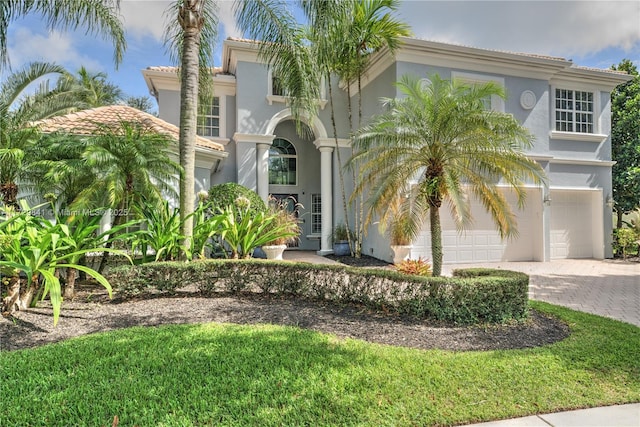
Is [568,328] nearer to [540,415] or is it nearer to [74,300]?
[540,415]

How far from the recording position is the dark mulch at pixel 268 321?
475 cm

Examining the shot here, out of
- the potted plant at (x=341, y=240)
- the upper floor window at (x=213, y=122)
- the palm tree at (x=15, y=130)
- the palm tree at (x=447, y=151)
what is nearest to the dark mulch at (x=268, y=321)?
the palm tree at (x=447, y=151)

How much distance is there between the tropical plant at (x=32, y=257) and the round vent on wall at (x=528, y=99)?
1529 cm

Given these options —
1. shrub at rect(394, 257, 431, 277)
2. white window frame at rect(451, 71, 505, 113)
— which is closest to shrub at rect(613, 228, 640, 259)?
white window frame at rect(451, 71, 505, 113)

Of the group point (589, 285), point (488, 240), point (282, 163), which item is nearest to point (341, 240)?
point (282, 163)

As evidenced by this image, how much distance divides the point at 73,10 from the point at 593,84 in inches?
753

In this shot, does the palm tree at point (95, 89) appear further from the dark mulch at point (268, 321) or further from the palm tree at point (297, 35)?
the dark mulch at point (268, 321)

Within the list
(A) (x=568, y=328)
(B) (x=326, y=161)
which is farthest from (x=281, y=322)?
(B) (x=326, y=161)

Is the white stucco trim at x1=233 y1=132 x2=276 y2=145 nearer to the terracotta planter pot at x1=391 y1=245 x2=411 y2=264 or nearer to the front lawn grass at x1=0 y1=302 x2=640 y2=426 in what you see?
the terracotta planter pot at x1=391 y1=245 x2=411 y2=264

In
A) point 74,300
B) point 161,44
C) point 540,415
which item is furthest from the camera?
point 161,44

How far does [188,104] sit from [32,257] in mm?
4113

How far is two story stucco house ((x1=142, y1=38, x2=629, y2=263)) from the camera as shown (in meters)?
13.7

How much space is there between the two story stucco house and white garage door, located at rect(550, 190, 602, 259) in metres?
0.04

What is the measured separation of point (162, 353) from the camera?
393cm
